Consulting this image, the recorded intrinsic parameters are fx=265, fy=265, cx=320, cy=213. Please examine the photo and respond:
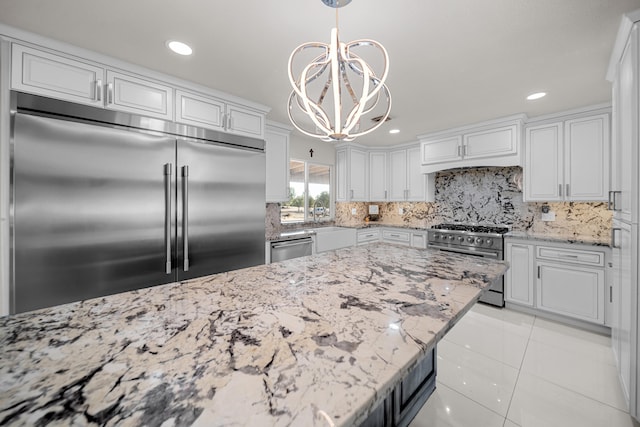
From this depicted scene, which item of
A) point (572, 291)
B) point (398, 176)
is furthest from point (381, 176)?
point (572, 291)

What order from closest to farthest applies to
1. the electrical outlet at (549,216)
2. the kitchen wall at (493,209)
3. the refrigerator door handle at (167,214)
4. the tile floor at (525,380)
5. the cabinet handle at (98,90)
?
the tile floor at (525,380)
the cabinet handle at (98,90)
the refrigerator door handle at (167,214)
the kitchen wall at (493,209)
the electrical outlet at (549,216)

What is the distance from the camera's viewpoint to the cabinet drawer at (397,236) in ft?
14.0

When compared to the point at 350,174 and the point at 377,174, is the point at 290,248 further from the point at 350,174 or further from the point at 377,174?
the point at 377,174

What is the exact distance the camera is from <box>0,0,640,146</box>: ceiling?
1481mm

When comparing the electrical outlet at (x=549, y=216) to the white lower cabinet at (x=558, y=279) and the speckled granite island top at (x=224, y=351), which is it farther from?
the speckled granite island top at (x=224, y=351)

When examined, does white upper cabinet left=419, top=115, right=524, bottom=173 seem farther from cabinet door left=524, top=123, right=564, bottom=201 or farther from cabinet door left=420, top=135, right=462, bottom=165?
cabinet door left=524, top=123, right=564, bottom=201

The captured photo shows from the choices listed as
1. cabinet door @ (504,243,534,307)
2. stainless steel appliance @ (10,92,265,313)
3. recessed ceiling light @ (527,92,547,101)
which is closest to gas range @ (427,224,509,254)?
cabinet door @ (504,243,534,307)

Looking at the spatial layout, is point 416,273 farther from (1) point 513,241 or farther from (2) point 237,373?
(1) point 513,241

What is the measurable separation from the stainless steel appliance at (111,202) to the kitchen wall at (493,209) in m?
2.75

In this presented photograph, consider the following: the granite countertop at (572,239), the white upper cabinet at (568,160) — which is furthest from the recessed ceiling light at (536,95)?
the granite countertop at (572,239)

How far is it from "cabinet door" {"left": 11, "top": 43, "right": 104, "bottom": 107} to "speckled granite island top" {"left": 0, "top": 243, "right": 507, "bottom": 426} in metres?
1.67

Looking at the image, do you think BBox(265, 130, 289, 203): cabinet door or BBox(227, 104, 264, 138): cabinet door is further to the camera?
BBox(265, 130, 289, 203): cabinet door

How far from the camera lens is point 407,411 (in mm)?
1526

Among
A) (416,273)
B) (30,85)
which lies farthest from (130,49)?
(416,273)
